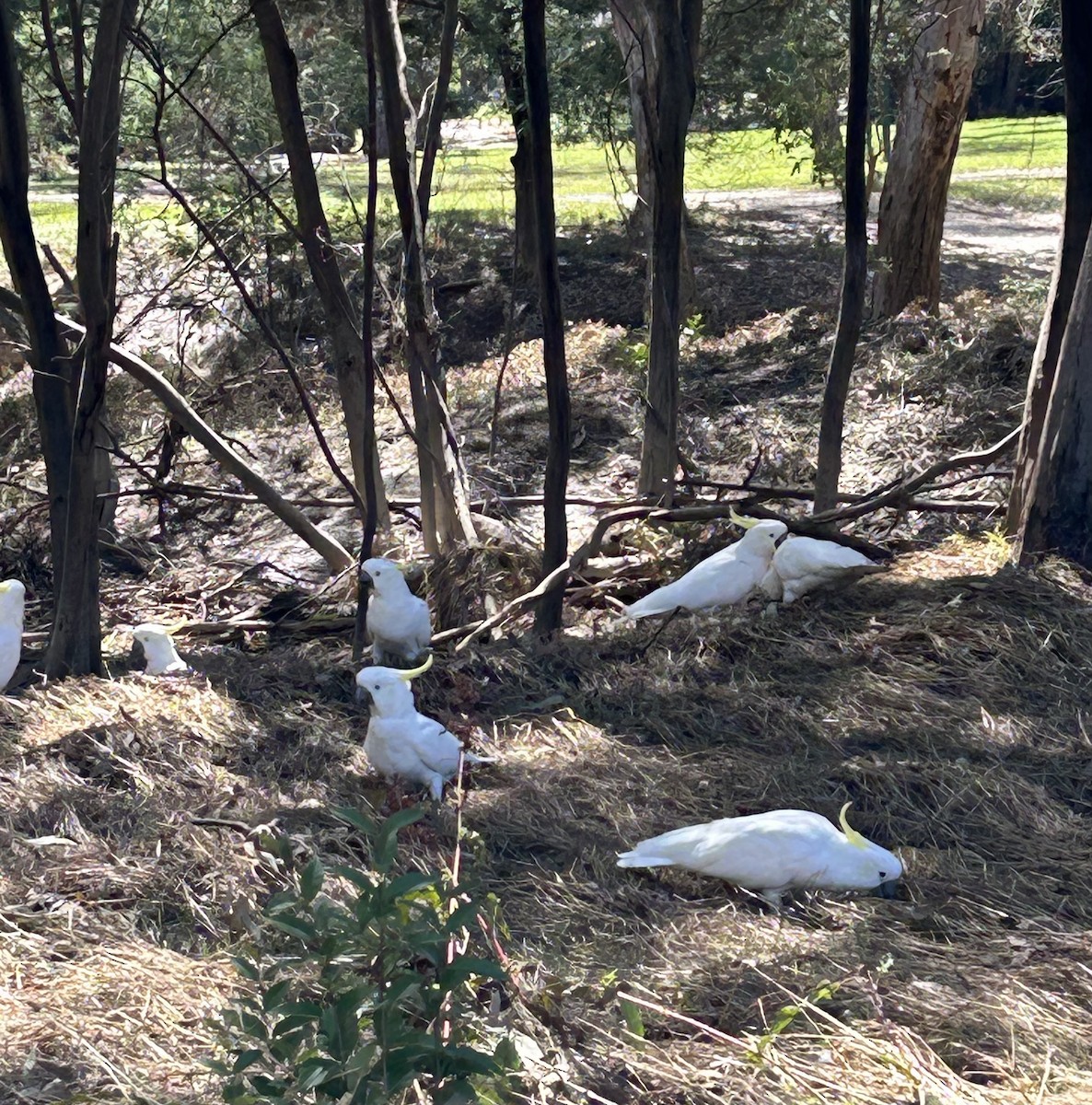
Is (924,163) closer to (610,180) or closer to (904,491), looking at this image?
(904,491)

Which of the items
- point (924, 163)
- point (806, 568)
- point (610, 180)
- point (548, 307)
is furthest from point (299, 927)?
point (610, 180)

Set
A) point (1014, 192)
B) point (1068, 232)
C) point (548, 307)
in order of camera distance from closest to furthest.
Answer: point (548, 307), point (1068, 232), point (1014, 192)

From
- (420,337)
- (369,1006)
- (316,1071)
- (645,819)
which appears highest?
(420,337)

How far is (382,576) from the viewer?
427cm

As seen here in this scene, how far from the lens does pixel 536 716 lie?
3986 mm

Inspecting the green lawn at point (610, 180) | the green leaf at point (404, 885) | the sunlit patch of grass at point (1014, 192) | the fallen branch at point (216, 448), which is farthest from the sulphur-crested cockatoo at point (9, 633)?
the sunlit patch of grass at point (1014, 192)

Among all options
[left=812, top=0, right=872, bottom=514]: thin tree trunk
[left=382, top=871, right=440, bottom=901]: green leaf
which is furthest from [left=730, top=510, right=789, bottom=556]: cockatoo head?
[left=382, top=871, right=440, bottom=901]: green leaf

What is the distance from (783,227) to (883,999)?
1243 cm

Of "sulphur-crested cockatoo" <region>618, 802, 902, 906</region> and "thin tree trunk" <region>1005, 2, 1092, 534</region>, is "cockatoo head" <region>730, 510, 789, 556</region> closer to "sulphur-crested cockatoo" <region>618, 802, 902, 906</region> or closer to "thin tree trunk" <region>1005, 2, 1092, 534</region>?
"thin tree trunk" <region>1005, 2, 1092, 534</region>

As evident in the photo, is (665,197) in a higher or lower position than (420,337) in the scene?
higher

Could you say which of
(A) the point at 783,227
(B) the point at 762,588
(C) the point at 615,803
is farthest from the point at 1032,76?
(C) the point at 615,803

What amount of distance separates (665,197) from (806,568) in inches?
64.2

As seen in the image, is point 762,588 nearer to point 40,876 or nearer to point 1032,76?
point 40,876

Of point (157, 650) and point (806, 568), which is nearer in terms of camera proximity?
point (157, 650)
